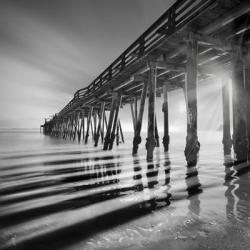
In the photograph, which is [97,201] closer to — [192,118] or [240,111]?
[192,118]

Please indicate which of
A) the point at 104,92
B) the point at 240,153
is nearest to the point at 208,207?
the point at 240,153

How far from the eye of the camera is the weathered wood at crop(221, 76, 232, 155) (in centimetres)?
795

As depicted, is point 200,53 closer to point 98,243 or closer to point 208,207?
point 208,207

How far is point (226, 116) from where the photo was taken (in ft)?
26.8

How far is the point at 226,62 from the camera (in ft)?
25.6

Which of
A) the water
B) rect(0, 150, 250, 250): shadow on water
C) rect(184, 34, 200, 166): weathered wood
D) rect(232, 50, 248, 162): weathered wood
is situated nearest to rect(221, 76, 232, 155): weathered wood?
rect(232, 50, 248, 162): weathered wood

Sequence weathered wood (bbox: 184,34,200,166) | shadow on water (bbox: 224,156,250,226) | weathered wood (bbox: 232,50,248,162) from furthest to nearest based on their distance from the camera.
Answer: weathered wood (bbox: 232,50,248,162) < weathered wood (bbox: 184,34,200,166) < shadow on water (bbox: 224,156,250,226)

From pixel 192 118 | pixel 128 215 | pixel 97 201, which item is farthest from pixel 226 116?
A: pixel 128 215

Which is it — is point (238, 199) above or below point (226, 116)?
below

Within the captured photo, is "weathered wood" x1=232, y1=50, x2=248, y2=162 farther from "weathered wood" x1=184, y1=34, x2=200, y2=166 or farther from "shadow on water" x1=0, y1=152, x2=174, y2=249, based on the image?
"shadow on water" x1=0, y1=152, x2=174, y2=249

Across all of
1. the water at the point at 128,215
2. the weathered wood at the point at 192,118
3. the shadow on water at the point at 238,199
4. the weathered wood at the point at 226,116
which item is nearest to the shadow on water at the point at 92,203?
the water at the point at 128,215

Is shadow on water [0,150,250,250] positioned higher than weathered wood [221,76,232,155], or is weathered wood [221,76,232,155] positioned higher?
weathered wood [221,76,232,155]

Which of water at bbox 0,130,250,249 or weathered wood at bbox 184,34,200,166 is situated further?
weathered wood at bbox 184,34,200,166

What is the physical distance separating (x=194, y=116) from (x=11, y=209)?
4359mm
